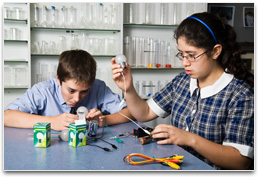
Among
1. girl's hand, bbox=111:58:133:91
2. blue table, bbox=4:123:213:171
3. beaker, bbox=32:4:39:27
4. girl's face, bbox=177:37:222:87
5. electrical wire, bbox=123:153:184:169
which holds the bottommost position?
blue table, bbox=4:123:213:171

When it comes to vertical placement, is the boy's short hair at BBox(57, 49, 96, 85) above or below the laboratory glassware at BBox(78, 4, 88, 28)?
below

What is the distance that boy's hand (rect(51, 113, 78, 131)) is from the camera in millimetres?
1206

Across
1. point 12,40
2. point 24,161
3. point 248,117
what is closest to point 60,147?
point 24,161

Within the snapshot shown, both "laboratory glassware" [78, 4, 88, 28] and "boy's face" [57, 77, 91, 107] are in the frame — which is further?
"laboratory glassware" [78, 4, 88, 28]

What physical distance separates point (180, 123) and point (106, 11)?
2.06 meters

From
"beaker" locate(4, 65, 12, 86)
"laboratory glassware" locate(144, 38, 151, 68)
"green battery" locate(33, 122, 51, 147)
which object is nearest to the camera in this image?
"green battery" locate(33, 122, 51, 147)

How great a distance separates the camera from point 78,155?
92 cm

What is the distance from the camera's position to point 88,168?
0.82 meters

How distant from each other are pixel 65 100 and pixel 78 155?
65 centimetres

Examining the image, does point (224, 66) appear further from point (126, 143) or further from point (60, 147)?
point (60, 147)

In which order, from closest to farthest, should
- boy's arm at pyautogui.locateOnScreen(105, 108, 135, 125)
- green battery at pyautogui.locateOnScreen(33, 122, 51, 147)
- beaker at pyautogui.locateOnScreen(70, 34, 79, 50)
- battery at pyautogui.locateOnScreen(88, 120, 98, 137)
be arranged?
1. green battery at pyautogui.locateOnScreen(33, 122, 51, 147)
2. battery at pyautogui.locateOnScreen(88, 120, 98, 137)
3. boy's arm at pyautogui.locateOnScreen(105, 108, 135, 125)
4. beaker at pyautogui.locateOnScreen(70, 34, 79, 50)

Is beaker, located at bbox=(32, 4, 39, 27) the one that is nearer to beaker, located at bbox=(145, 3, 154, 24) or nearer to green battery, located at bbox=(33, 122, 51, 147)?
beaker, located at bbox=(145, 3, 154, 24)

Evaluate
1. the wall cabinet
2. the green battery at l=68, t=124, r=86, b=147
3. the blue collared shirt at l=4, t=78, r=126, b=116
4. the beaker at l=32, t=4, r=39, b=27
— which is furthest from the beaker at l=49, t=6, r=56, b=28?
the green battery at l=68, t=124, r=86, b=147

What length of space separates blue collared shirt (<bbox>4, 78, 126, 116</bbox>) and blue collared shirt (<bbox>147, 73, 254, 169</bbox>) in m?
0.45
